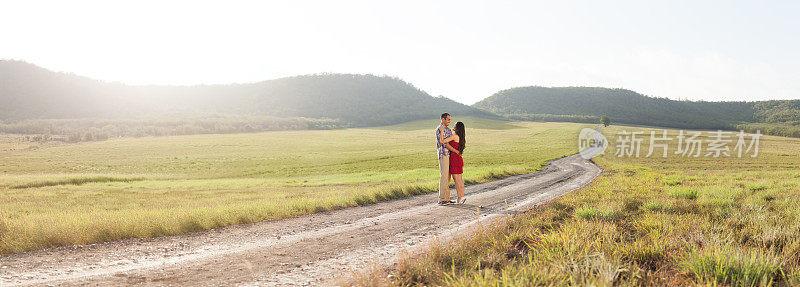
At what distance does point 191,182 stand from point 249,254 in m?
37.0

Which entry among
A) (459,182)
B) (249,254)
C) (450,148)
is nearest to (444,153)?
(450,148)

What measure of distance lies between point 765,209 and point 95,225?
15.4 meters

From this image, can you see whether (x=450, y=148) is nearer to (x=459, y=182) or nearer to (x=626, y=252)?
(x=459, y=182)

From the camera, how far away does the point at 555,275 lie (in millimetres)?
4555

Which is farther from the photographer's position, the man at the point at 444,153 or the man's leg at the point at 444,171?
the man's leg at the point at 444,171

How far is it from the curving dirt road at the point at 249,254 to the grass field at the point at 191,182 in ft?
2.73

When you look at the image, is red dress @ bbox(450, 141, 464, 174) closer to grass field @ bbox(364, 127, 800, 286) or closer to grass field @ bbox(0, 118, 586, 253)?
grass field @ bbox(364, 127, 800, 286)

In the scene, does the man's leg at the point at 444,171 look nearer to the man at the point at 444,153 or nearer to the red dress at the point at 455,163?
the man at the point at 444,153

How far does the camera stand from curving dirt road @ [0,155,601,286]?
18.7 feet

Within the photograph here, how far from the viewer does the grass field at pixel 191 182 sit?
8.93 metres

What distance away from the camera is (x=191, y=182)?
38.6 metres

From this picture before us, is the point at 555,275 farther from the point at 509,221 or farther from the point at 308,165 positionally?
the point at 308,165

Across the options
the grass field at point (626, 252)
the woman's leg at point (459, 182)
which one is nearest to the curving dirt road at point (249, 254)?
the grass field at point (626, 252)

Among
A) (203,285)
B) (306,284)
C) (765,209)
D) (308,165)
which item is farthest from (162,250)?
(308,165)
